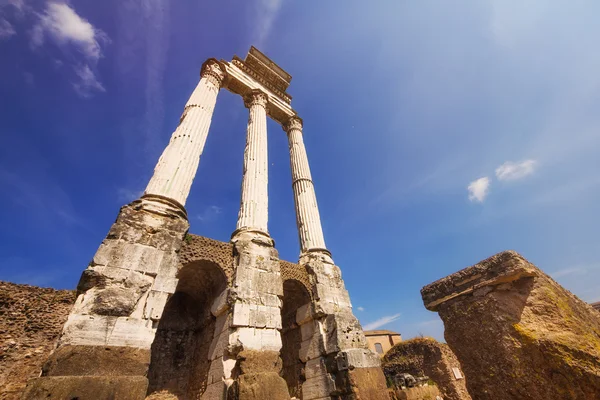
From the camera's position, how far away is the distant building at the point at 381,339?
115 ft

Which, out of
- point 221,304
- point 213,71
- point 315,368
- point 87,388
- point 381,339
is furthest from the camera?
point 381,339

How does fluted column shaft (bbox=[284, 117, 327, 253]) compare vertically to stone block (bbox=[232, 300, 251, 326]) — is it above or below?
above

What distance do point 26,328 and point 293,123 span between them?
11479 mm

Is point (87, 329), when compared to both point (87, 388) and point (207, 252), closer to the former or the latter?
point (87, 388)

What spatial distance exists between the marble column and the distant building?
3356 centimetres

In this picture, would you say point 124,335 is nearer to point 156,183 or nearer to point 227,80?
point 156,183

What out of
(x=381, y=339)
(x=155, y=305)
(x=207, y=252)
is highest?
(x=381, y=339)

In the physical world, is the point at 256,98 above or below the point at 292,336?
above

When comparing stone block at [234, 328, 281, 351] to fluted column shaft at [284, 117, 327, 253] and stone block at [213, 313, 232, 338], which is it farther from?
fluted column shaft at [284, 117, 327, 253]

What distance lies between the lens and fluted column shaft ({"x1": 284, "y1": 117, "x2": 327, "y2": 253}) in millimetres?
9547

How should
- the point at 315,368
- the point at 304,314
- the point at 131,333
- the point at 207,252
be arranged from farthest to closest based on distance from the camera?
the point at 304,314
the point at 315,368
the point at 207,252
the point at 131,333

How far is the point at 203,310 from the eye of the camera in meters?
7.66

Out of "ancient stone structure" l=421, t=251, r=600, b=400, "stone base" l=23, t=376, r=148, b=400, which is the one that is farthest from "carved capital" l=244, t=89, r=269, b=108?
"ancient stone structure" l=421, t=251, r=600, b=400

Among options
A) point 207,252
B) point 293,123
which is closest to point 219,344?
point 207,252
